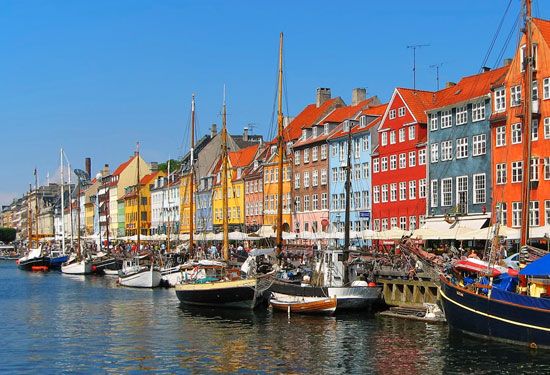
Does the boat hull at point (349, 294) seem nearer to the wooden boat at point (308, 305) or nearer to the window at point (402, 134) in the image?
the wooden boat at point (308, 305)

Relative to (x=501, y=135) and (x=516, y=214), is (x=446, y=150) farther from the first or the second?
(x=516, y=214)

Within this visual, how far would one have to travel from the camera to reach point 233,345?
3778 cm

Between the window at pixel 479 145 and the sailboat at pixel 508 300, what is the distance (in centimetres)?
2881

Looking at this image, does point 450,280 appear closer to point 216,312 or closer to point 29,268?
point 216,312

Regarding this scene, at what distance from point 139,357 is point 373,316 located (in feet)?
54.1

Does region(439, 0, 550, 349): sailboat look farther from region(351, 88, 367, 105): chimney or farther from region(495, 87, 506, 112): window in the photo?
region(351, 88, 367, 105): chimney

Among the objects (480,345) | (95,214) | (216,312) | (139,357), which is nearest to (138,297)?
(216,312)

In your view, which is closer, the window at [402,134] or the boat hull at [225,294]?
the boat hull at [225,294]

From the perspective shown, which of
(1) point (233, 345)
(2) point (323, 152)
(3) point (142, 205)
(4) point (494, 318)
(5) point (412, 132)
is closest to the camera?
(4) point (494, 318)

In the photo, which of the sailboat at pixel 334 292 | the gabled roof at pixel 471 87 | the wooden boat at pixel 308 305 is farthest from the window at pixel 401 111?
the wooden boat at pixel 308 305

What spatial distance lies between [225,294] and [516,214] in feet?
78.2

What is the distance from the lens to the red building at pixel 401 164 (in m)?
75.8

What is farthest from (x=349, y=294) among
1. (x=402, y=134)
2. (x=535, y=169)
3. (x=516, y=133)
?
(x=402, y=134)

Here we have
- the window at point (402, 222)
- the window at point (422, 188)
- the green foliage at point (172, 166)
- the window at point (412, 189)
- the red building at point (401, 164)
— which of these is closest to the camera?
the window at point (422, 188)
